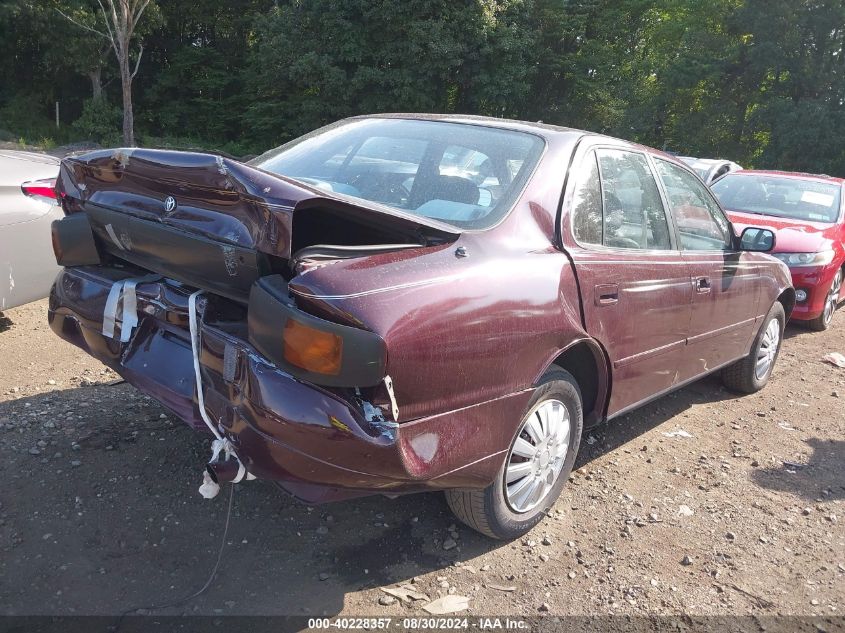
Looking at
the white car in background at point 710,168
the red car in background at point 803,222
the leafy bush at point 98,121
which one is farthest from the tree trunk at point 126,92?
the red car in background at point 803,222

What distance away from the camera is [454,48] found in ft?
79.4

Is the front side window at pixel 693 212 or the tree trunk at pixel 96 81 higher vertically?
the front side window at pixel 693 212

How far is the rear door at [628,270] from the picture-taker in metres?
3.10

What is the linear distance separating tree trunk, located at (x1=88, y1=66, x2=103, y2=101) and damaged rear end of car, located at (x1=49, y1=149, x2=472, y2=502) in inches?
1168

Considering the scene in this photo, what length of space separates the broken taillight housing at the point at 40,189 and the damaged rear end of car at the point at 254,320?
Answer: 225 centimetres

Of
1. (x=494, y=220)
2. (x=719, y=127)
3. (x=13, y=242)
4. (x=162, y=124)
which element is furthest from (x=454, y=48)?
(x=494, y=220)

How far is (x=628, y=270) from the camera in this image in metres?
3.29

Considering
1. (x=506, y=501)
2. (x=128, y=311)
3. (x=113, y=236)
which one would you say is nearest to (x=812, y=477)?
(x=506, y=501)

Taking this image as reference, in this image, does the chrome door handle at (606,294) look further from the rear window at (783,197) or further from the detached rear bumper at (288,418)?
the rear window at (783,197)

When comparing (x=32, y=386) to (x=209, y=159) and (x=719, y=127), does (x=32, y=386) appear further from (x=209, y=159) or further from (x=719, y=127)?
(x=719, y=127)

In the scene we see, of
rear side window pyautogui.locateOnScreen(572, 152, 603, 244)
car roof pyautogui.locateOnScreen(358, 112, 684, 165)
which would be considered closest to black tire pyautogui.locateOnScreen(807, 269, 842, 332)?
car roof pyautogui.locateOnScreen(358, 112, 684, 165)

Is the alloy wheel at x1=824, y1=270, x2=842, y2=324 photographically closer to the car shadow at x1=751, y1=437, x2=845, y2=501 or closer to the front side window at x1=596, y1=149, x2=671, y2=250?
the car shadow at x1=751, y1=437, x2=845, y2=501

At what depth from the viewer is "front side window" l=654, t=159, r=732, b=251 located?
3922mm

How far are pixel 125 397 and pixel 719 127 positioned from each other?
2685 centimetres
